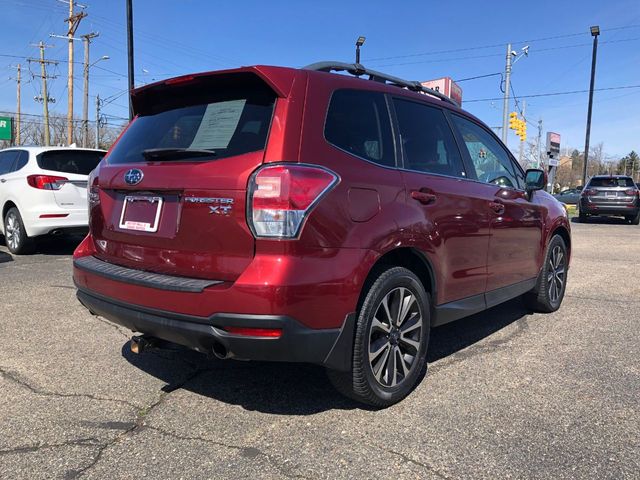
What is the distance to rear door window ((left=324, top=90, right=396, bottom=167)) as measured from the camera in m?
2.92

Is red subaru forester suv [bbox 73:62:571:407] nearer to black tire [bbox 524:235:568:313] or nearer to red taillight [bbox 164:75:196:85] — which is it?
red taillight [bbox 164:75:196:85]

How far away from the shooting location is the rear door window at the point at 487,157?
13.7ft

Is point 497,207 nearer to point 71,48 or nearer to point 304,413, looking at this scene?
point 304,413

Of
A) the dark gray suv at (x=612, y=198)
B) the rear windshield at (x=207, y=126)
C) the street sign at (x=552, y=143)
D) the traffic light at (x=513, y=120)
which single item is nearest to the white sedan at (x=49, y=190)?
the rear windshield at (x=207, y=126)

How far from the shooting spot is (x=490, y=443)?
2754 mm

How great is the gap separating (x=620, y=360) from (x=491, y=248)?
1.29 meters

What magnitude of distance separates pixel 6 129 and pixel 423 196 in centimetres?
5385

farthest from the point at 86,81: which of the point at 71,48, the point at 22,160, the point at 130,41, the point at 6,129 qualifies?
the point at 22,160

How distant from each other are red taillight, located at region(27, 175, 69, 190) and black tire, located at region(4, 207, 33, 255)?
65 centimetres

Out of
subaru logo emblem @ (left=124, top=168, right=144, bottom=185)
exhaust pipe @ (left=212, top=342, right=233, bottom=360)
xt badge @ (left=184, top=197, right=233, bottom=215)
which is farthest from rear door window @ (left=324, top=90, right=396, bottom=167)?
exhaust pipe @ (left=212, top=342, right=233, bottom=360)

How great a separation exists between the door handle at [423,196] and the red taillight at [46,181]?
6.32m

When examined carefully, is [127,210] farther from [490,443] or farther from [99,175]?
[490,443]

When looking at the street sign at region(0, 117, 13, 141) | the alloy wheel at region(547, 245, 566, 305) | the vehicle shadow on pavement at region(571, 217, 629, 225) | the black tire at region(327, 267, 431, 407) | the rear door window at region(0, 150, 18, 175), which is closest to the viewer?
the black tire at region(327, 267, 431, 407)

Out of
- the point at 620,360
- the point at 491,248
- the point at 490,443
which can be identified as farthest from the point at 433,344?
the point at 490,443
